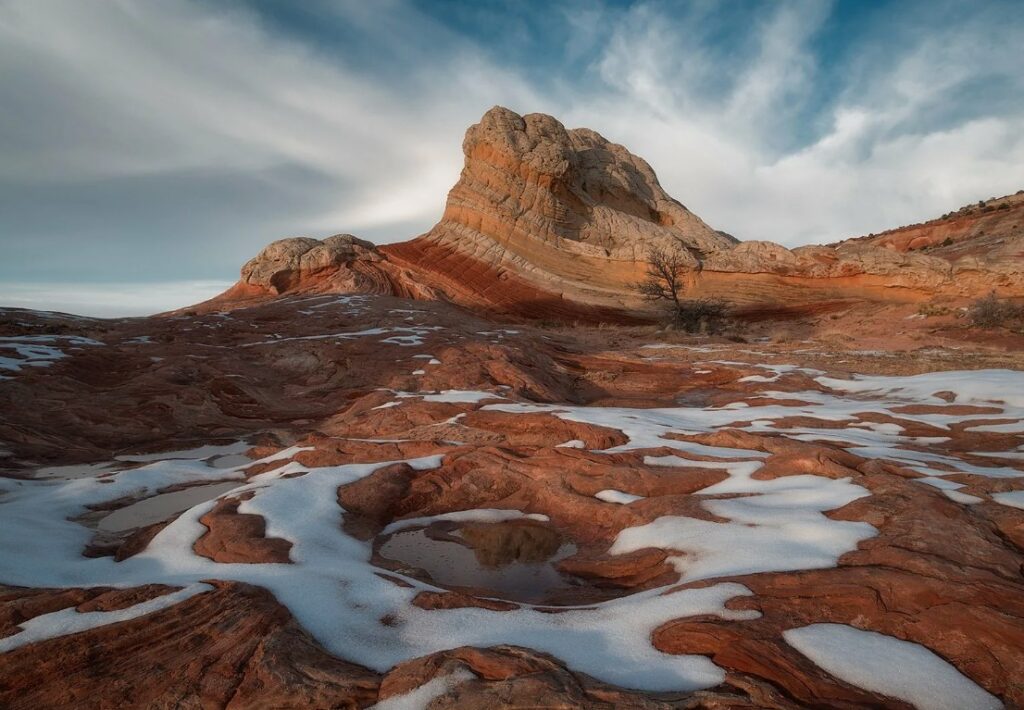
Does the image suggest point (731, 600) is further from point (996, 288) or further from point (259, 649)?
point (996, 288)

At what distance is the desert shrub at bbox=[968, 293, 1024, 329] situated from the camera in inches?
884

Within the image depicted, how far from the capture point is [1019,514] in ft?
17.7

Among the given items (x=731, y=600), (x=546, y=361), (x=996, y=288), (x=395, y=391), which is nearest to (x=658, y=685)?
(x=731, y=600)

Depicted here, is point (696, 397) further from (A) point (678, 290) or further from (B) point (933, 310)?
(A) point (678, 290)

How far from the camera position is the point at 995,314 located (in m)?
22.8

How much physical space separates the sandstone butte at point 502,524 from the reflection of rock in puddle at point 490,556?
42 millimetres

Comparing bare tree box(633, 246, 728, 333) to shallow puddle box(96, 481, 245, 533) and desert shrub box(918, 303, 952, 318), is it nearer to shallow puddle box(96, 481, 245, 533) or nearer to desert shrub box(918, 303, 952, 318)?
desert shrub box(918, 303, 952, 318)

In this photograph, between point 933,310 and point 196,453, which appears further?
point 933,310

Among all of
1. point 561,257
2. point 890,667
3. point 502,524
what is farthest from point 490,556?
point 561,257

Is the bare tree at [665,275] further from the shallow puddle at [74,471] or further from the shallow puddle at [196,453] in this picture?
the shallow puddle at [74,471]

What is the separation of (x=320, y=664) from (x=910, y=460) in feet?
25.6

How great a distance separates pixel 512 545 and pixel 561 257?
31.4 m

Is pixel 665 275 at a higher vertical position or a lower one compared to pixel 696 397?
higher

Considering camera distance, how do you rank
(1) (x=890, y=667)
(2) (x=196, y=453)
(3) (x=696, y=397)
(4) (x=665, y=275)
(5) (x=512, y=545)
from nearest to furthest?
(1) (x=890, y=667)
(5) (x=512, y=545)
(2) (x=196, y=453)
(3) (x=696, y=397)
(4) (x=665, y=275)
